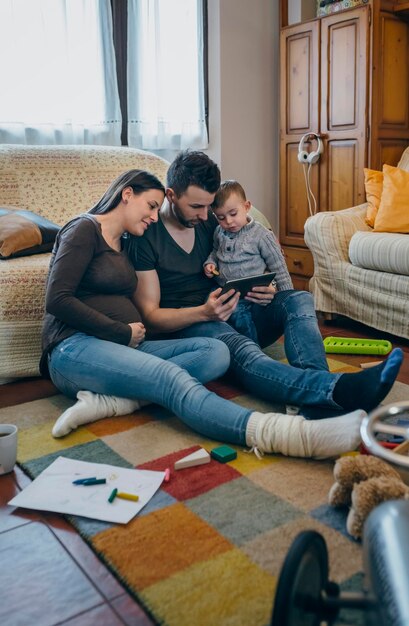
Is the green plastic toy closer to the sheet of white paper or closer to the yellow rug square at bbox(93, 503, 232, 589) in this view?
the sheet of white paper

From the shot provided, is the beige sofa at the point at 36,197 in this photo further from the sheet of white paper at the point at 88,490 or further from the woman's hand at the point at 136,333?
the sheet of white paper at the point at 88,490

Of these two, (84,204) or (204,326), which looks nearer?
(204,326)

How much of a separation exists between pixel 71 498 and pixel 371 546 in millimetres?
875

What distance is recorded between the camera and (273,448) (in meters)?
1.63

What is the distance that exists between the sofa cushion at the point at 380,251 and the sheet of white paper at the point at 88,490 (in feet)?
5.35

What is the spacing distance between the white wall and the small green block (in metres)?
3.04

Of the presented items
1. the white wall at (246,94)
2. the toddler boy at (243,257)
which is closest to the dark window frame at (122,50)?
the white wall at (246,94)

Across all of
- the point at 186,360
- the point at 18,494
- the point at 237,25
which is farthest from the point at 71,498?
the point at 237,25

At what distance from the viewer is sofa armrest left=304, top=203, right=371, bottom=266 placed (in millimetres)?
3087

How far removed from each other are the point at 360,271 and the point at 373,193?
1.71ft

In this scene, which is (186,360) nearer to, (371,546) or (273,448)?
(273,448)

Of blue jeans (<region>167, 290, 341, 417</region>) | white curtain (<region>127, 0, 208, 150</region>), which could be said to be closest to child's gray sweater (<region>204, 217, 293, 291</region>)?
blue jeans (<region>167, 290, 341, 417</region>)

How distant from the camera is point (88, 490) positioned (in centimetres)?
149

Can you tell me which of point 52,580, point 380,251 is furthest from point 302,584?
point 380,251
